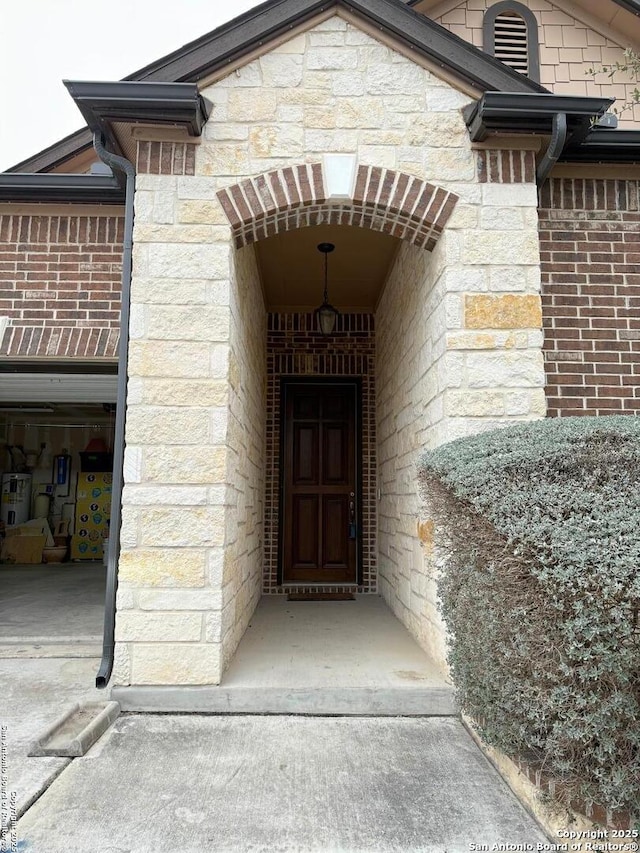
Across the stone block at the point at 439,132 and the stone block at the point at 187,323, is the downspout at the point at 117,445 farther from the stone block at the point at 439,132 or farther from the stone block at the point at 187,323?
the stone block at the point at 439,132

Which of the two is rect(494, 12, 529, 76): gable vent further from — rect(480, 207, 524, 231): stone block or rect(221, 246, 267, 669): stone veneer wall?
rect(221, 246, 267, 669): stone veneer wall

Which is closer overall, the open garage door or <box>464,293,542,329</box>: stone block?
<box>464,293,542,329</box>: stone block

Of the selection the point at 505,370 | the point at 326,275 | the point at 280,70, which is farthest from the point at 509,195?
the point at 326,275

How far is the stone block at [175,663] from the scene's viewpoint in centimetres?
335

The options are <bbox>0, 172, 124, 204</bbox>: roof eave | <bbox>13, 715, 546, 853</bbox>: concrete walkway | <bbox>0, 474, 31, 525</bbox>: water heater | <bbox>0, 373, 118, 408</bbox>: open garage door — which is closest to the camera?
<bbox>13, 715, 546, 853</bbox>: concrete walkway

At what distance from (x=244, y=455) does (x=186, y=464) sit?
117 centimetres

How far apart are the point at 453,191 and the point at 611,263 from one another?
1399mm

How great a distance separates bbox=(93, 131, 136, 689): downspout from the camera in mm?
3529

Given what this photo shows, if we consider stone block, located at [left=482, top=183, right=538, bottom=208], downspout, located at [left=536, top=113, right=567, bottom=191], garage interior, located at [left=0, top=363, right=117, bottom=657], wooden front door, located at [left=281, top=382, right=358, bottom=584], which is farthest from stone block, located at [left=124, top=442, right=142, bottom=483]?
garage interior, located at [left=0, top=363, right=117, bottom=657]

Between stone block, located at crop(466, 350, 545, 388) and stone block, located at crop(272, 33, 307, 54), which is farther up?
stone block, located at crop(272, 33, 307, 54)

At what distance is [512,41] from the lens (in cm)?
557

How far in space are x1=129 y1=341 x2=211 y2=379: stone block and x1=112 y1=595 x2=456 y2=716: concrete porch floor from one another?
1.87 m

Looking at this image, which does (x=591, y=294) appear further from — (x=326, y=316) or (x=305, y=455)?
(x=305, y=455)

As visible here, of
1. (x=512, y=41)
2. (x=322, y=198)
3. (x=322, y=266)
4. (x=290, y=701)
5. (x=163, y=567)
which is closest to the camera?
(x=290, y=701)
